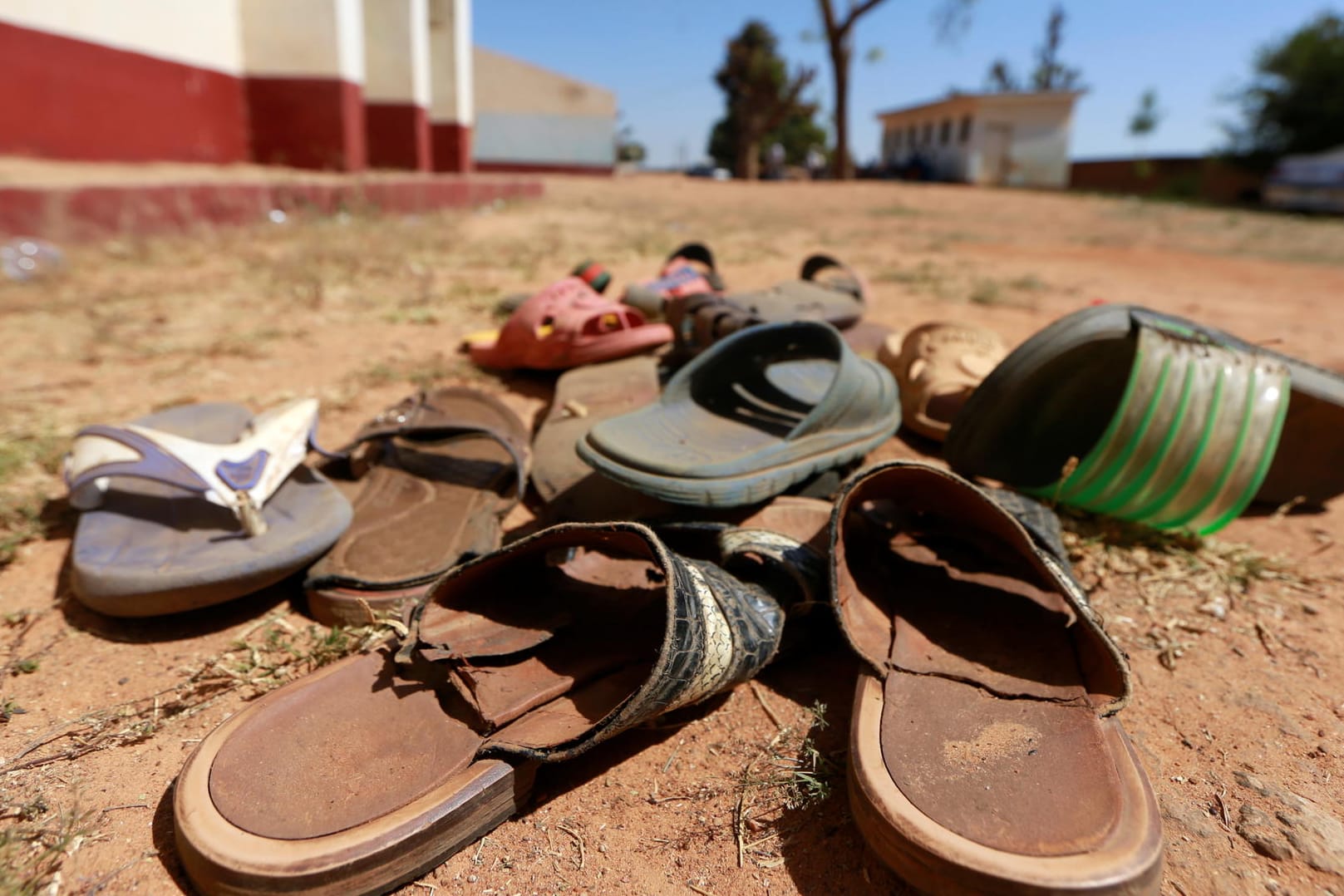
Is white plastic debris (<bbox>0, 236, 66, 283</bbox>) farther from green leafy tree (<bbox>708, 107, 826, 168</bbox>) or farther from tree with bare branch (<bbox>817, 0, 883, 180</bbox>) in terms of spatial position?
green leafy tree (<bbox>708, 107, 826, 168</bbox>)

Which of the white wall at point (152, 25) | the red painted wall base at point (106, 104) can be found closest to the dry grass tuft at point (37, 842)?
the red painted wall base at point (106, 104)

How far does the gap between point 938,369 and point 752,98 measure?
29609 millimetres

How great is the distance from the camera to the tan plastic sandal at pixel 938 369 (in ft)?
7.88

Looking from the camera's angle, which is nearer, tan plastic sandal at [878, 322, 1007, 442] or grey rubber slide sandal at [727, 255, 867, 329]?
tan plastic sandal at [878, 322, 1007, 442]

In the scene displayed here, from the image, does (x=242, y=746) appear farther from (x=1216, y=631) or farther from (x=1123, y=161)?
(x=1123, y=161)

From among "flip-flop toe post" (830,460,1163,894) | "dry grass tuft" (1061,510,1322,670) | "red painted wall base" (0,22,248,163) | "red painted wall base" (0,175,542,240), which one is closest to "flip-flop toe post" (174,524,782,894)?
"flip-flop toe post" (830,460,1163,894)

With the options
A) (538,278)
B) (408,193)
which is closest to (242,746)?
(538,278)

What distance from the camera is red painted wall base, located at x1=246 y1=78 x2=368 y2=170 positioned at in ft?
28.0

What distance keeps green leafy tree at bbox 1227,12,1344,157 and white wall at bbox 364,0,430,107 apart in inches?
943

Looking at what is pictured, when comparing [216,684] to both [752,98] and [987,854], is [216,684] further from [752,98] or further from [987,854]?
[752,98]

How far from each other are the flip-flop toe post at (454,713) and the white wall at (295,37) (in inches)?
352

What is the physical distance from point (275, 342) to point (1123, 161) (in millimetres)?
30454

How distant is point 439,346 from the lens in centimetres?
337

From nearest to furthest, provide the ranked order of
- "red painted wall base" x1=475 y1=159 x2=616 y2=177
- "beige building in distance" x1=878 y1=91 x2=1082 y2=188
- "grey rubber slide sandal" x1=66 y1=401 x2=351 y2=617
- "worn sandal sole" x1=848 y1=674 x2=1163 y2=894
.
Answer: "worn sandal sole" x1=848 y1=674 x2=1163 y2=894 → "grey rubber slide sandal" x1=66 y1=401 x2=351 y2=617 → "red painted wall base" x1=475 y1=159 x2=616 y2=177 → "beige building in distance" x1=878 y1=91 x2=1082 y2=188
